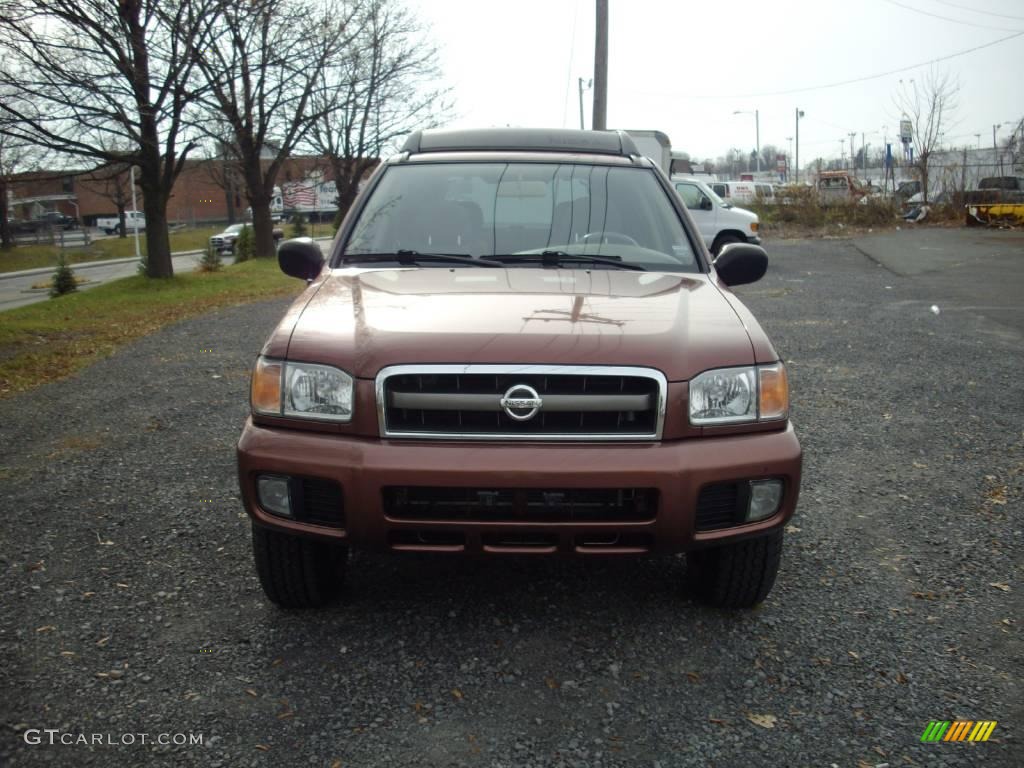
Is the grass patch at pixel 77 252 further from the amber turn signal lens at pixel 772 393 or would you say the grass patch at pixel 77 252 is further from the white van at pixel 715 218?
the amber turn signal lens at pixel 772 393

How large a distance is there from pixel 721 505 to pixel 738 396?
A: 36cm

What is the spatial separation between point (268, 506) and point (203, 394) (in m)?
4.90

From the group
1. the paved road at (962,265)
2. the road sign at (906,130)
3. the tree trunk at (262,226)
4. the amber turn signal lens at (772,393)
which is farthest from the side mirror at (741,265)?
the road sign at (906,130)

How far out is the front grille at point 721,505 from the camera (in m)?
2.91

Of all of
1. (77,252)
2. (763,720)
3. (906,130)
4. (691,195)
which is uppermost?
(906,130)

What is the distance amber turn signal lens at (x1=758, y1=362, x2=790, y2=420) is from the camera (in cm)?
304

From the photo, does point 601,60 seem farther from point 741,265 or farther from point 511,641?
point 511,641

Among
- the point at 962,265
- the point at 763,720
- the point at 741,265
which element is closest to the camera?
the point at 763,720

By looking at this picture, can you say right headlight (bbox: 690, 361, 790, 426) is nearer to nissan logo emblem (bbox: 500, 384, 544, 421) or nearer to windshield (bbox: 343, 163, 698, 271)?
nissan logo emblem (bbox: 500, 384, 544, 421)

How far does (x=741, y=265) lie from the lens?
4004mm

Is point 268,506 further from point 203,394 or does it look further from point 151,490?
point 203,394

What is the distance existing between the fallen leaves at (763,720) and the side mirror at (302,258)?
252 cm

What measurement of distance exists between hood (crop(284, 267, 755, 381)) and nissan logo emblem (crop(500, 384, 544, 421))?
0.31 feet

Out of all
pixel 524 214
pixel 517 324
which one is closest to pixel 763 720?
pixel 517 324
